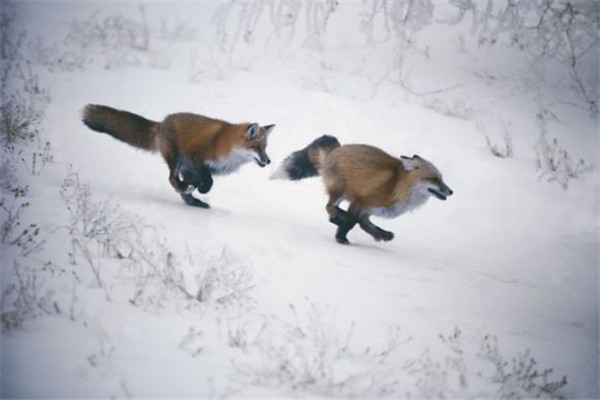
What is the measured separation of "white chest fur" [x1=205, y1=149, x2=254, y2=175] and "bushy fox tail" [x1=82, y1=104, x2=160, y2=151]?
763 millimetres

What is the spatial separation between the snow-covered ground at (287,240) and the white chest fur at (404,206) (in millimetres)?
381

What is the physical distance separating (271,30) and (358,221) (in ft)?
18.5

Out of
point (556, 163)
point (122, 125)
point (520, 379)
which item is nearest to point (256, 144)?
point (122, 125)

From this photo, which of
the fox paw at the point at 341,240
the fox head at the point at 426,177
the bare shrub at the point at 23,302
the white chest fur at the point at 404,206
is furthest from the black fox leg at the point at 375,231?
the bare shrub at the point at 23,302

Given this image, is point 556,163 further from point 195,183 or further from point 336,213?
point 195,183

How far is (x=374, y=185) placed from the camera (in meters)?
5.71

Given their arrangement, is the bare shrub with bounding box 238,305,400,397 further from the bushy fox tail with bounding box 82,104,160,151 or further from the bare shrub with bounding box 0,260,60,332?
the bushy fox tail with bounding box 82,104,160,151

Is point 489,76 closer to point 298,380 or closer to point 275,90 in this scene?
point 275,90

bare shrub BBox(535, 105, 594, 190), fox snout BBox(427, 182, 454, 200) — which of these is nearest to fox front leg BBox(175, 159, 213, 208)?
fox snout BBox(427, 182, 454, 200)

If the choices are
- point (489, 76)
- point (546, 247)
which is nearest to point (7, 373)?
point (546, 247)

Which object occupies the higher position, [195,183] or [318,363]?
[195,183]

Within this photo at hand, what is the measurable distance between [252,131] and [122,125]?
56.7 inches

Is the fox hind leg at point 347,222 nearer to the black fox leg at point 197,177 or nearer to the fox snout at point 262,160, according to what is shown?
the fox snout at point 262,160

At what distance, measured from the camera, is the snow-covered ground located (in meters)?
3.20
